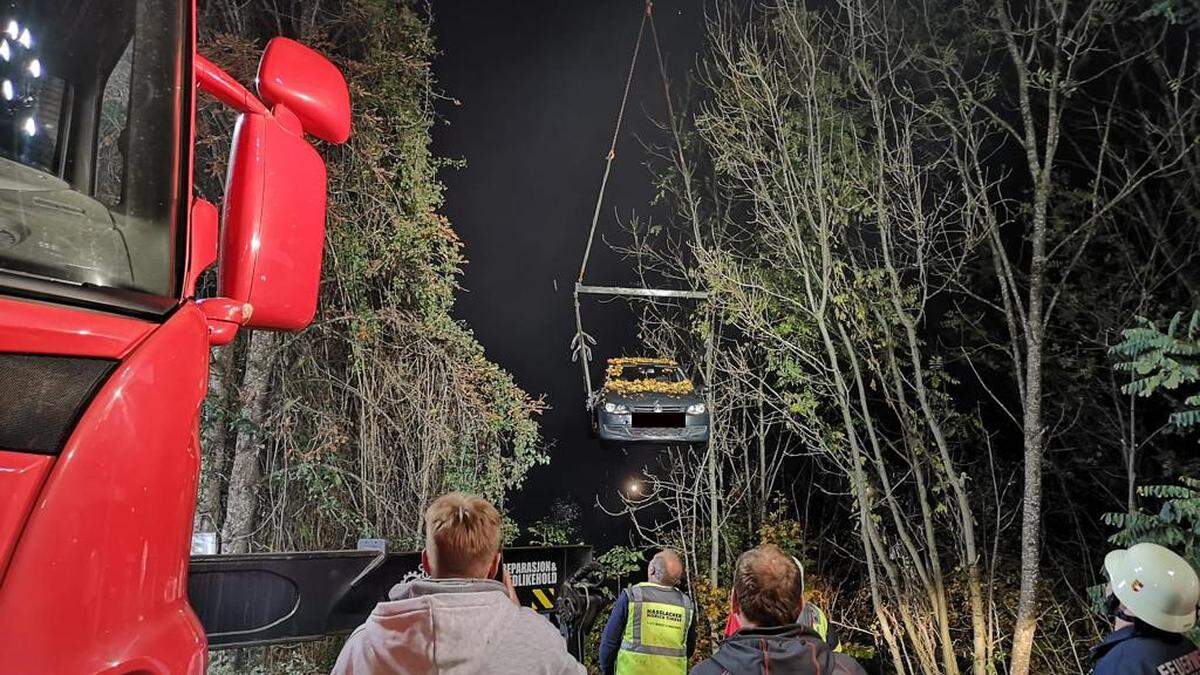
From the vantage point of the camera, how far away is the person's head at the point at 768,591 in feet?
8.53

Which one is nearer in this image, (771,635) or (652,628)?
(771,635)

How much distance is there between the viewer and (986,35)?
9.89m

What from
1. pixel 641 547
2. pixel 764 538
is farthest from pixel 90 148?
pixel 641 547

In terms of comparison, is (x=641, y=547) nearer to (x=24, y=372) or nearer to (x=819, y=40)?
(x=819, y=40)

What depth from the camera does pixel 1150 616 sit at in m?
3.16

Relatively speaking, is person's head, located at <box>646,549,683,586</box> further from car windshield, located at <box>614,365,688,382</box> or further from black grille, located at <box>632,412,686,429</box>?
car windshield, located at <box>614,365,688,382</box>

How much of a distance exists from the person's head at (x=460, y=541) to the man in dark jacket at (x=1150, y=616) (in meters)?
2.46

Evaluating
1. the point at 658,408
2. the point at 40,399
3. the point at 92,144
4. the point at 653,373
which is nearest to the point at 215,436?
the point at 658,408

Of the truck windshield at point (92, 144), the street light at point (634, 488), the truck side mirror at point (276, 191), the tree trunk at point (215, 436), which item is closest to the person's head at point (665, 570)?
the truck side mirror at point (276, 191)

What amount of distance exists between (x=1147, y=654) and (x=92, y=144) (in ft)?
11.9

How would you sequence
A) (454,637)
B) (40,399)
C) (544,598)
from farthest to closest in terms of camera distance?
(544,598) < (454,637) < (40,399)

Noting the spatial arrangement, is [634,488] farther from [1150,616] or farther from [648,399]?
[1150,616]

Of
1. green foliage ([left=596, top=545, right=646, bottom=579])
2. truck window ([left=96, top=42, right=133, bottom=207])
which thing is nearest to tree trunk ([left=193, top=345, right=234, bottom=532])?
truck window ([left=96, top=42, right=133, bottom=207])

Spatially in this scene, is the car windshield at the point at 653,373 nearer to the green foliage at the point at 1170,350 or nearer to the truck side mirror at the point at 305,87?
the green foliage at the point at 1170,350
